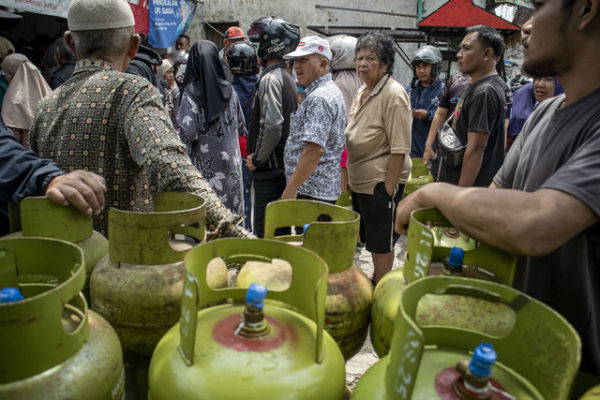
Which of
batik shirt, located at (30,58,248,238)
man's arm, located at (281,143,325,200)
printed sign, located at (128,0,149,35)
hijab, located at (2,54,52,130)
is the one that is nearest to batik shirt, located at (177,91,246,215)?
man's arm, located at (281,143,325,200)

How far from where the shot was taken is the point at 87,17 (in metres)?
1.65

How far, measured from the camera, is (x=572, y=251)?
3.74ft

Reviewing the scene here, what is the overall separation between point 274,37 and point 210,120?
2.96 ft

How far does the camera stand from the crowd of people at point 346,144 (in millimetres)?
1072

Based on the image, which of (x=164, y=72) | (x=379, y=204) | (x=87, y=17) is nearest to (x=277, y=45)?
(x=379, y=204)

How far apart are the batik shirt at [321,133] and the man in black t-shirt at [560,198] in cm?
176

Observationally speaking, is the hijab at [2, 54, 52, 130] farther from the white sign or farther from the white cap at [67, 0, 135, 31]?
the white cap at [67, 0, 135, 31]

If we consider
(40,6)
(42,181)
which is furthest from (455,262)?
(40,6)

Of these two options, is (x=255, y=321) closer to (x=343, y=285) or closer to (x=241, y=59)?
(x=343, y=285)

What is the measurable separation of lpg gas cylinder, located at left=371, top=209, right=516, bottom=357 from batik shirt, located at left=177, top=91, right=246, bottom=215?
8.65 feet

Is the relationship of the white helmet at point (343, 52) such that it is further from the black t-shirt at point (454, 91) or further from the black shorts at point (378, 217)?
the black shorts at point (378, 217)

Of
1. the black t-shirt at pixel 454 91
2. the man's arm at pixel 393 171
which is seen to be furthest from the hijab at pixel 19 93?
the black t-shirt at pixel 454 91

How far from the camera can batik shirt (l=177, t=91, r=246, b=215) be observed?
3543 mm

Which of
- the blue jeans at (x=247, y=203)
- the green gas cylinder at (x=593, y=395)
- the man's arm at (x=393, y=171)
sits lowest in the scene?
the blue jeans at (x=247, y=203)
